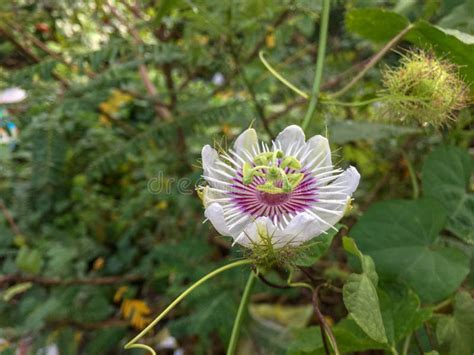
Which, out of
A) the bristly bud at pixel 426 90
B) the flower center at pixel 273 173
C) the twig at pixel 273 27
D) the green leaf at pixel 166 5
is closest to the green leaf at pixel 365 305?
the flower center at pixel 273 173

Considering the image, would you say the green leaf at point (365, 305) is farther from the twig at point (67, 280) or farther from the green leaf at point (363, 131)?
the twig at point (67, 280)

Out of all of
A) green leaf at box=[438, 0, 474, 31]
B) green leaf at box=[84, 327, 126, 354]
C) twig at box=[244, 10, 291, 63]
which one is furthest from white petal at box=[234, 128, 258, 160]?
green leaf at box=[84, 327, 126, 354]

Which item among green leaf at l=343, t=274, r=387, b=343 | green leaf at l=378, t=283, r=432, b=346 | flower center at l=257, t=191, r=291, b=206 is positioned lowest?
green leaf at l=378, t=283, r=432, b=346

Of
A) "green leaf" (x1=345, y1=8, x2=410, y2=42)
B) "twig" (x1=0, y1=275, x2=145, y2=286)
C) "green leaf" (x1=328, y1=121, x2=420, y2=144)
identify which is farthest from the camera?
"twig" (x1=0, y1=275, x2=145, y2=286)

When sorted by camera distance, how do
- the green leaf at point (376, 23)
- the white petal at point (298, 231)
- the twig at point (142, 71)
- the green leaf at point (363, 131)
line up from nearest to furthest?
the white petal at point (298, 231)
the green leaf at point (376, 23)
the green leaf at point (363, 131)
the twig at point (142, 71)

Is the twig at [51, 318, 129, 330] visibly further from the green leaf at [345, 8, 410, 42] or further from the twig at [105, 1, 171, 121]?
the green leaf at [345, 8, 410, 42]

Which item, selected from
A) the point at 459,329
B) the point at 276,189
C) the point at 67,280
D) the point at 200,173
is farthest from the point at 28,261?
the point at 459,329

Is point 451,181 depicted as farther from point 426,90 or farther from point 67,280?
point 67,280
